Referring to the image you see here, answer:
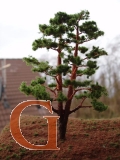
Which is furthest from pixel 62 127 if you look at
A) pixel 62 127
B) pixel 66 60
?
pixel 66 60

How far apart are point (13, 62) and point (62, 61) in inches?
90.9

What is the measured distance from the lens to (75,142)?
3004 millimetres

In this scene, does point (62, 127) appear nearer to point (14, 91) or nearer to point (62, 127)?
point (62, 127)

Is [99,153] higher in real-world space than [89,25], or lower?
lower

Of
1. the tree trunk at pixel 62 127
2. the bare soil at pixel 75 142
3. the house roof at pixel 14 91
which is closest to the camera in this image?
the bare soil at pixel 75 142

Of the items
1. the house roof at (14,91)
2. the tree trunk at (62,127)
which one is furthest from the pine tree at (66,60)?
the house roof at (14,91)

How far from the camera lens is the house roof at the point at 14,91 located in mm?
4449

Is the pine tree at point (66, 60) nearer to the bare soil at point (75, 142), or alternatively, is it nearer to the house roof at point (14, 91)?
the bare soil at point (75, 142)

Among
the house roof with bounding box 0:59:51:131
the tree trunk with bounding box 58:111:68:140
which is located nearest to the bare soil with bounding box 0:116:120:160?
the tree trunk with bounding box 58:111:68:140

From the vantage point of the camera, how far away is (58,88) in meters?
3.08

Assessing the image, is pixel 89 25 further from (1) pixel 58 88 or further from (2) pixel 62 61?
(1) pixel 58 88

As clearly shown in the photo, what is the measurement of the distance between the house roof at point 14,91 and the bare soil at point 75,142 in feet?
3.06

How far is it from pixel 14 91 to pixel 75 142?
1.94 metres

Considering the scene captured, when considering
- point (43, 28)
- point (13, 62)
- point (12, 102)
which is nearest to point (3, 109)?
point (12, 102)
